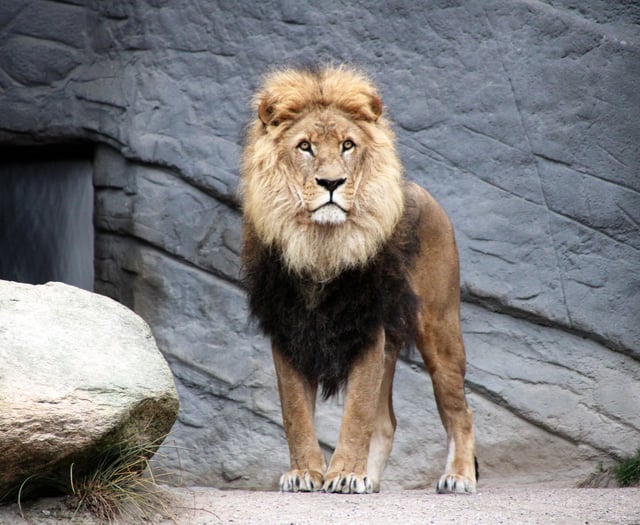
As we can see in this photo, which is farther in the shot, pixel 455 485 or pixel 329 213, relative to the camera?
pixel 455 485

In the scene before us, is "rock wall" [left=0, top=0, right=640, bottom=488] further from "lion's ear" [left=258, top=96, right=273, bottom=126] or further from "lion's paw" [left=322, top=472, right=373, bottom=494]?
"lion's paw" [left=322, top=472, right=373, bottom=494]

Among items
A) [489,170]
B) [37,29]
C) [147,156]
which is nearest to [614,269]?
[489,170]

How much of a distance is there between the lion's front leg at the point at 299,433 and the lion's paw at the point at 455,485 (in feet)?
2.15

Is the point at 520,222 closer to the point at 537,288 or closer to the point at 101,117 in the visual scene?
the point at 537,288

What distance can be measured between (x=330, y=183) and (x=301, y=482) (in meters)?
1.17

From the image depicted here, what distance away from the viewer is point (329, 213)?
14.5ft

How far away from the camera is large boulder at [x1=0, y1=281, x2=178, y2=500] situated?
3412mm

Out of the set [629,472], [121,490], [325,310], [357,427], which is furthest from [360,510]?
[629,472]

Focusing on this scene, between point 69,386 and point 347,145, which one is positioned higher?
point 347,145

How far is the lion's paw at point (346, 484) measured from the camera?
425 centimetres

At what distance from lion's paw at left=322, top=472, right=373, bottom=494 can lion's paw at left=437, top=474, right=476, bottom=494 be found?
0.62m

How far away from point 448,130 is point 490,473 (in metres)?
2.00

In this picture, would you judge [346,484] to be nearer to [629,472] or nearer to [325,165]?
[325,165]

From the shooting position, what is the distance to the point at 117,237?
682 cm
